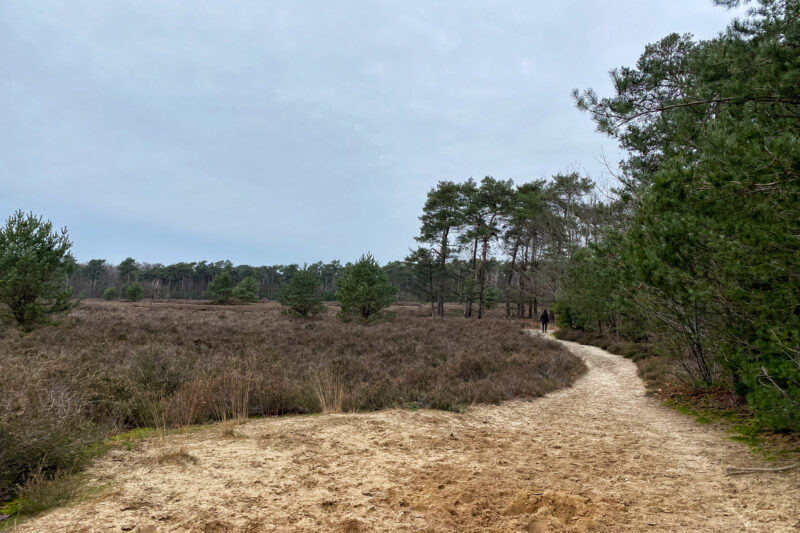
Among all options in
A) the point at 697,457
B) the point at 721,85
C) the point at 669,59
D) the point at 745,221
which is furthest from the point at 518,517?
the point at 669,59

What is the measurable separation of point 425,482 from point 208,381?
164 inches

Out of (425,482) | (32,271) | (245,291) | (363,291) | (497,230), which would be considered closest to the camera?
(425,482)

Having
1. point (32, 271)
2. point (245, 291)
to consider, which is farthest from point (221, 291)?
point (32, 271)

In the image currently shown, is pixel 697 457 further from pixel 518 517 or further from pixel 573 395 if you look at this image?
pixel 573 395

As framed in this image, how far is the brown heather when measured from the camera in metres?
3.67

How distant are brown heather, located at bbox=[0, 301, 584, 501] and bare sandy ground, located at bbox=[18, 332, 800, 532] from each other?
0.62m

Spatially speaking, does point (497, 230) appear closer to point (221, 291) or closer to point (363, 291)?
point (363, 291)

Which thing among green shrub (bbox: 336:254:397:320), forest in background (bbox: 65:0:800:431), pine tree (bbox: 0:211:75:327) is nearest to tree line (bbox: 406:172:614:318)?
green shrub (bbox: 336:254:397:320)

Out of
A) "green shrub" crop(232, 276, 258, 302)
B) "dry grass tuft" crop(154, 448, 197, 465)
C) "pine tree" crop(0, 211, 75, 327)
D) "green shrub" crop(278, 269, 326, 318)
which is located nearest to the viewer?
"dry grass tuft" crop(154, 448, 197, 465)

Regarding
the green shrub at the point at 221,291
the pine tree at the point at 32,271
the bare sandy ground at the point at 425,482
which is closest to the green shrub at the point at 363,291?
the pine tree at the point at 32,271

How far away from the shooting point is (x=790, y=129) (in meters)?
3.80

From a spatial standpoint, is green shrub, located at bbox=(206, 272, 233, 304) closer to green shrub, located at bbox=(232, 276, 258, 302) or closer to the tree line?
green shrub, located at bbox=(232, 276, 258, 302)

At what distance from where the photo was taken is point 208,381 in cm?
632

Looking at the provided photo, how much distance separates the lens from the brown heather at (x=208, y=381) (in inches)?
145
